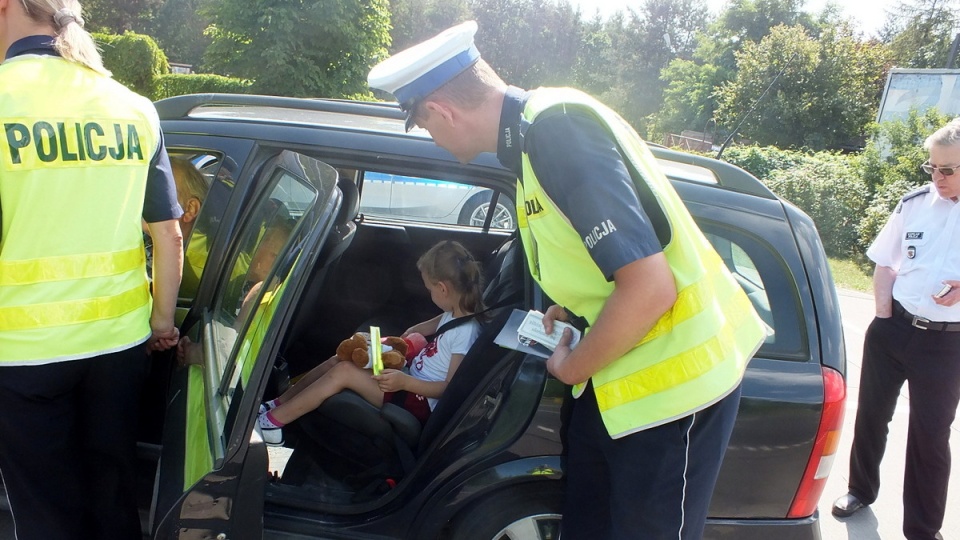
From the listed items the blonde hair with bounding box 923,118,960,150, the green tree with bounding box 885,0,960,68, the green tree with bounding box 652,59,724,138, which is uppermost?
the green tree with bounding box 885,0,960,68

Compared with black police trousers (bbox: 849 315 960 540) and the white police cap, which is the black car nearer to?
the white police cap

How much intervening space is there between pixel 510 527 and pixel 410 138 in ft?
4.10

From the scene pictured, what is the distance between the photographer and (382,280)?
3.75 meters

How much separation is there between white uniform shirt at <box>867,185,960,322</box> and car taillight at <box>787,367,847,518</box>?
113cm

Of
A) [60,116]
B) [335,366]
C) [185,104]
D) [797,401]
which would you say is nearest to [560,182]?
[797,401]

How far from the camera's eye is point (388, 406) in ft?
8.21

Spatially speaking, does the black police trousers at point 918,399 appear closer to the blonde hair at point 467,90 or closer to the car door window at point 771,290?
the car door window at point 771,290

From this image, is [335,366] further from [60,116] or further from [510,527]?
[60,116]

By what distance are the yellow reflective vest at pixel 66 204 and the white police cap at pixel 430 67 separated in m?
0.78

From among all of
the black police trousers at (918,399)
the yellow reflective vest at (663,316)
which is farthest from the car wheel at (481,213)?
the yellow reflective vest at (663,316)

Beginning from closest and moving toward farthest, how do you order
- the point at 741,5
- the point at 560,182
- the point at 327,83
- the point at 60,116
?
the point at 560,182, the point at 60,116, the point at 327,83, the point at 741,5

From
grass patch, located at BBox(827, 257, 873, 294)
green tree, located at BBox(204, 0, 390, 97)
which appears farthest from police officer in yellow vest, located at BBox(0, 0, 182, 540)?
green tree, located at BBox(204, 0, 390, 97)

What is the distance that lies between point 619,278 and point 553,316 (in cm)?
43

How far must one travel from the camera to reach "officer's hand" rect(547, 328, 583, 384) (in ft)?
4.96
